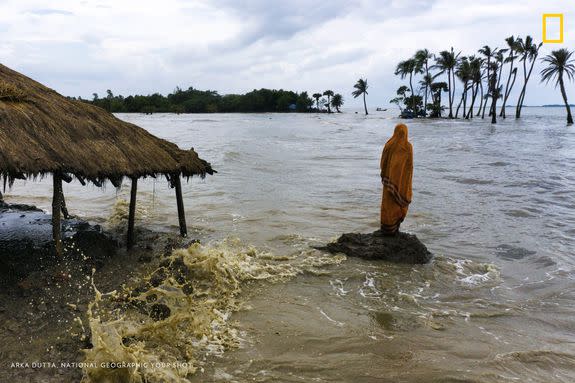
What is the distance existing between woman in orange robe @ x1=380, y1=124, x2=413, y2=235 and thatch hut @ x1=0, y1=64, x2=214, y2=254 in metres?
3.47

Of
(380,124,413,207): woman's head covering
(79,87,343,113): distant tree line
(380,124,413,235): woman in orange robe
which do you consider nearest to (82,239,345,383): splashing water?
(380,124,413,235): woman in orange robe

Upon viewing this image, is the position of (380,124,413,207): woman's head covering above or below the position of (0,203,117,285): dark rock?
above

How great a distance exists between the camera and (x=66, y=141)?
6082mm

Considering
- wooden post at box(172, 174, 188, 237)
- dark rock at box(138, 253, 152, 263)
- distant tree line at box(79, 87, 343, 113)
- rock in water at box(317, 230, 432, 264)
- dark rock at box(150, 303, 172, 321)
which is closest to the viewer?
dark rock at box(150, 303, 172, 321)

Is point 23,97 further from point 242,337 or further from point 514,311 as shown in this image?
point 514,311

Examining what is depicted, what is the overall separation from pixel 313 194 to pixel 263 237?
5528mm

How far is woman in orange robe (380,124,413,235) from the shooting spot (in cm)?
730

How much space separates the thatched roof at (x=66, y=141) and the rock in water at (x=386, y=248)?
319cm

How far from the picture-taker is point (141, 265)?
694 centimetres

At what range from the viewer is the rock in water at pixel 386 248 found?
7699mm

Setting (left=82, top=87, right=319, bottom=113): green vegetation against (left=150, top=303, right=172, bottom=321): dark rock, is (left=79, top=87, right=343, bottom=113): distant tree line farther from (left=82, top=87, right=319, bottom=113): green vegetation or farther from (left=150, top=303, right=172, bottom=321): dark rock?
(left=150, top=303, right=172, bottom=321): dark rock

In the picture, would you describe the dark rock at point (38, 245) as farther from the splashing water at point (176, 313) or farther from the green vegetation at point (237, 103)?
the green vegetation at point (237, 103)

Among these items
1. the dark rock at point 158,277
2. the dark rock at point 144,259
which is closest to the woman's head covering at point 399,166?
the dark rock at point 158,277

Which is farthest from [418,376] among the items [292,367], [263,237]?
[263,237]
